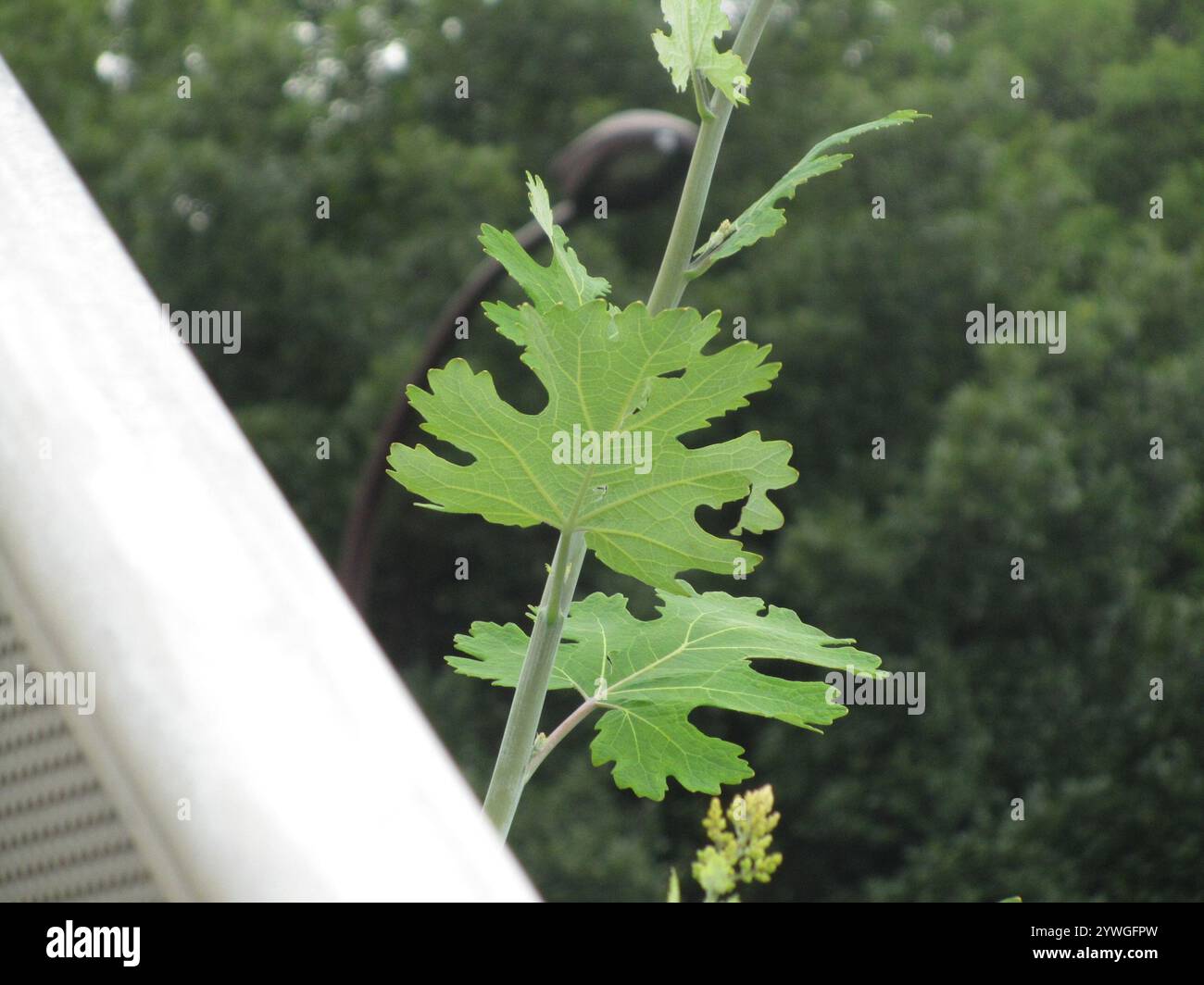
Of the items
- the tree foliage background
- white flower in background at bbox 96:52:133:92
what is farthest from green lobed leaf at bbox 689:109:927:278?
white flower in background at bbox 96:52:133:92

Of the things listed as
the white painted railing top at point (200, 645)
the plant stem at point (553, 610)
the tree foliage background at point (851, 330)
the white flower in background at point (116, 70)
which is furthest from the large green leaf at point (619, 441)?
the white flower in background at point (116, 70)

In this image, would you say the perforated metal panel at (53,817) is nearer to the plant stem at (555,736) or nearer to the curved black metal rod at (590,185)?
the plant stem at (555,736)

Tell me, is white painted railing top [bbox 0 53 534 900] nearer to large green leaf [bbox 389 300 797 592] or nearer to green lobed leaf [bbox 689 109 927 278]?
large green leaf [bbox 389 300 797 592]

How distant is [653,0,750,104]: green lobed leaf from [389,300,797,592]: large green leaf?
159 mm

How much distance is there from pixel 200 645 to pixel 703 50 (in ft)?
1.94

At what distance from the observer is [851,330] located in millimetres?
11023

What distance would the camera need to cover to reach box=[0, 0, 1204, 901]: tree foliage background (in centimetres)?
953

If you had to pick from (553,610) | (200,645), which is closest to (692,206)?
(553,610)

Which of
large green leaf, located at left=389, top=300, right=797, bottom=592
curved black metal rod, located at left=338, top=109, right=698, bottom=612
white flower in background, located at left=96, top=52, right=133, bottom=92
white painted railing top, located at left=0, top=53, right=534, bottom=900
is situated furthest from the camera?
white flower in background, located at left=96, top=52, right=133, bottom=92

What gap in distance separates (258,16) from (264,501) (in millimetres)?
13506

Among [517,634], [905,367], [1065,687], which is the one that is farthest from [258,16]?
[517,634]

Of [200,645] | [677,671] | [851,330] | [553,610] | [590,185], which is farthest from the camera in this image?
[851,330]

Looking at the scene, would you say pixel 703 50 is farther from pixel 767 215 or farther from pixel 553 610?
pixel 553 610

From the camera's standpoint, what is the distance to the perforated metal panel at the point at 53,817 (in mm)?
302
